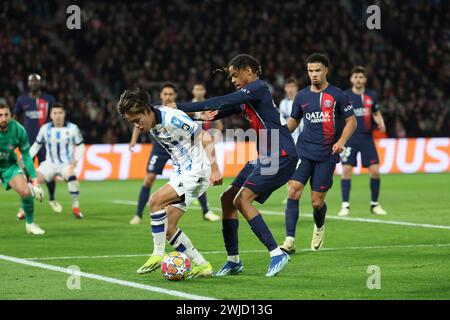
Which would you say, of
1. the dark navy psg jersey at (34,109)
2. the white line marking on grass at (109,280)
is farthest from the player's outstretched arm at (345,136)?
the dark navy psg jersey at (34,109)

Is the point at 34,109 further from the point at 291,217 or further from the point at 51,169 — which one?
the point at 291,217

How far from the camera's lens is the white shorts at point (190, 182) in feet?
32.0

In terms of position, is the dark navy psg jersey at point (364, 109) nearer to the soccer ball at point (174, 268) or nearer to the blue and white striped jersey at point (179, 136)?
the blue and white striped jersey at point (179, 136)

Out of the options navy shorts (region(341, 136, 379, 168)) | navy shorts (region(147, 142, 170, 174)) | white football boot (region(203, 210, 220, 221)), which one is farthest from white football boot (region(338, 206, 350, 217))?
navy shorts (region(147, 142, 170, 174))

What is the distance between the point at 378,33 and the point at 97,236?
26.6 m

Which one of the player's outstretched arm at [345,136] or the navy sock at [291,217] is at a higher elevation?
the player's outstretched arm at [345,136]

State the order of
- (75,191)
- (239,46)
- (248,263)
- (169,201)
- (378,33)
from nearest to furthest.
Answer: (169,201)
(248,263)
(75,191)
(239,46)
(378,33)

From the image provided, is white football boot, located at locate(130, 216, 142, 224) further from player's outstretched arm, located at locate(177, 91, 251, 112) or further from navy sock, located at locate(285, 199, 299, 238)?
player's outstretched arm, located at locate(177, 91, 251, 112)

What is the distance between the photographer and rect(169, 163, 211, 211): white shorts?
974cm

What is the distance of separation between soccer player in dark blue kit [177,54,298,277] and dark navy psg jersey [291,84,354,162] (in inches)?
81.8

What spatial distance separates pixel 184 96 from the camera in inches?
1240

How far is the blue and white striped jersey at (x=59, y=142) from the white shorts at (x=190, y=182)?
27.2 feet

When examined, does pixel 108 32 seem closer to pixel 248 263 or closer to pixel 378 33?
pixel 378 33
